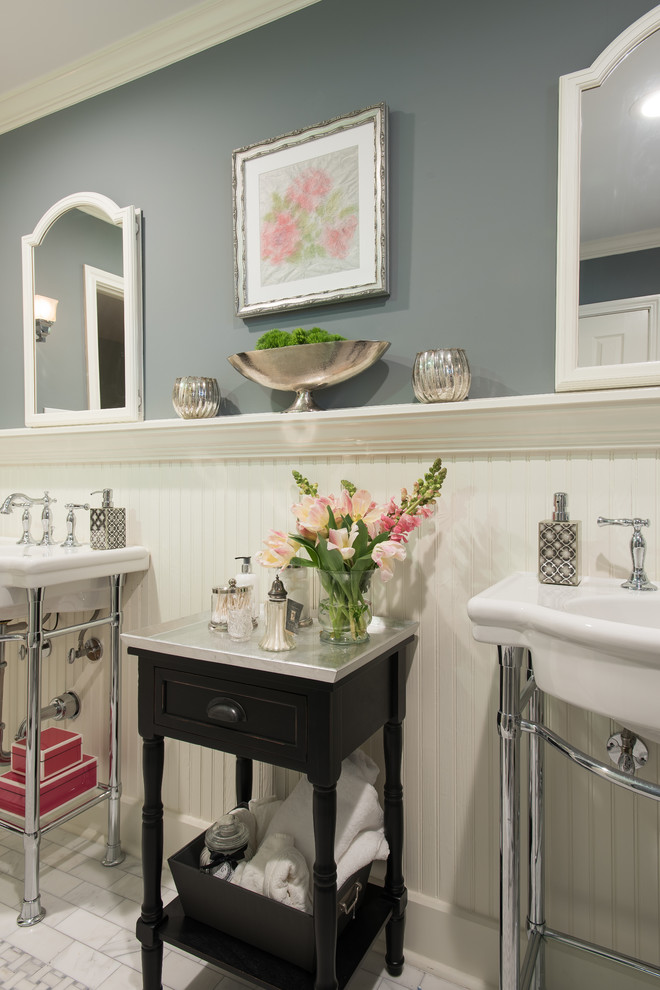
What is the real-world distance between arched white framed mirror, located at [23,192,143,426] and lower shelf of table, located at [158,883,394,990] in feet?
4.48

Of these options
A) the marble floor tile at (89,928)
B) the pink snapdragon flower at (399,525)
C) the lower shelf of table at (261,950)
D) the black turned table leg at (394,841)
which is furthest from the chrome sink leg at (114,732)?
the pink snapdragon flower at (399,525)

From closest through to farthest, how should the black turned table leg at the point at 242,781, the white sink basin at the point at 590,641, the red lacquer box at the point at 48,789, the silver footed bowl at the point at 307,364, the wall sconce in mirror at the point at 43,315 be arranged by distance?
the white sink basin at the point at 590,641 → the silver footed bowl at the point at 307,364 → the black turned table leg at the point at 242,781 → the red lacquer box at the point at 48,789 → the wall sconce in mirror at the point at 43,315

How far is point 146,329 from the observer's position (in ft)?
6.17

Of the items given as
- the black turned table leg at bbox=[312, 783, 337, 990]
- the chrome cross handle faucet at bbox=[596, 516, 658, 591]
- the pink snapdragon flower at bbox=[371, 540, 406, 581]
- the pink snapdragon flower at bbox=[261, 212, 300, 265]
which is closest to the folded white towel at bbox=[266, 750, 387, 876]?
the black turned table leg at bbox=[312, 783, 337, 990]

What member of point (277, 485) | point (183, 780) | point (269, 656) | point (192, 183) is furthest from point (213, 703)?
point (192, 183)

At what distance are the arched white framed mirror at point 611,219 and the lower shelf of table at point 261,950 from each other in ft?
3.96

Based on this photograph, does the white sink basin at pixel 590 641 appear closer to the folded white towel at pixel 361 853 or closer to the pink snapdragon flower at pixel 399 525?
the pink snapdragon flower at pixel 399 525

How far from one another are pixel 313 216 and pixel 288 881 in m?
1.57

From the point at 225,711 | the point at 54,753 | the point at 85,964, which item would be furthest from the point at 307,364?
the point at 85,964

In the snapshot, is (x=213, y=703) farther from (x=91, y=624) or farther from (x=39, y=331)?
(x=39, y=331)

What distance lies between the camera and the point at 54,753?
1702 mm

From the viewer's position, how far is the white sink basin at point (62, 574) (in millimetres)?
1457

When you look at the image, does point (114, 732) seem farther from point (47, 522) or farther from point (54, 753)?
point (47, 522)

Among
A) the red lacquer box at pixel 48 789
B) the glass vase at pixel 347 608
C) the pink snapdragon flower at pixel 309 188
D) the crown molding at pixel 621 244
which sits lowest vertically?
the red lacquer box at pixel 48 789
